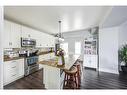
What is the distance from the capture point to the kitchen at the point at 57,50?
300 cm

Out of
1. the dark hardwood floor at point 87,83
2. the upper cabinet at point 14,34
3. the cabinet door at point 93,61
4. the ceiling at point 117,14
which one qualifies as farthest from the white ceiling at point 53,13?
the cabinet door at point 93,61

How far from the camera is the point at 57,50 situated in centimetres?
378

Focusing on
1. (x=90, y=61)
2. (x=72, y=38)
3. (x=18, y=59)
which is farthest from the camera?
(x=72, y=38)

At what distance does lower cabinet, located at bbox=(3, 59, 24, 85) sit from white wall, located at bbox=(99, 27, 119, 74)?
12.5ft

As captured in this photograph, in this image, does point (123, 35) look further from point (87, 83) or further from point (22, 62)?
point (22, 62)

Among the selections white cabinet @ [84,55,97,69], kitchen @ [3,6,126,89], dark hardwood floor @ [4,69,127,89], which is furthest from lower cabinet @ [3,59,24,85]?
white cabinet @ [84,55,97,69]

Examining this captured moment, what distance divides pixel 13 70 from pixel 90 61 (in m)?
4.09

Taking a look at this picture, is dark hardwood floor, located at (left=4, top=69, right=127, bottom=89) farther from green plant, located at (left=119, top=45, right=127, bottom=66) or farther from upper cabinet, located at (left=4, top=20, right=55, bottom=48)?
upper cabinet, located at (left=4, top=20, right=55, bottom=48)

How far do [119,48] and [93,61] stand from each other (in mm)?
1487

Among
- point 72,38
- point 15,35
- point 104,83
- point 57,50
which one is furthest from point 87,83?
point 72,38

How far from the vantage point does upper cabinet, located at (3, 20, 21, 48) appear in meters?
3.51

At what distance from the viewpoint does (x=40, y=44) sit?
6.16m

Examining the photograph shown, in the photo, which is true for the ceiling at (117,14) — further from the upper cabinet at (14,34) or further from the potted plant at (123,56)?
the upper cabinet at (14,34)

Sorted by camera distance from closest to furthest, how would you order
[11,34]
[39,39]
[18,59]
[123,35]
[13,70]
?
[13,70], [11,34], [18,59], [123,35], [39,39]
